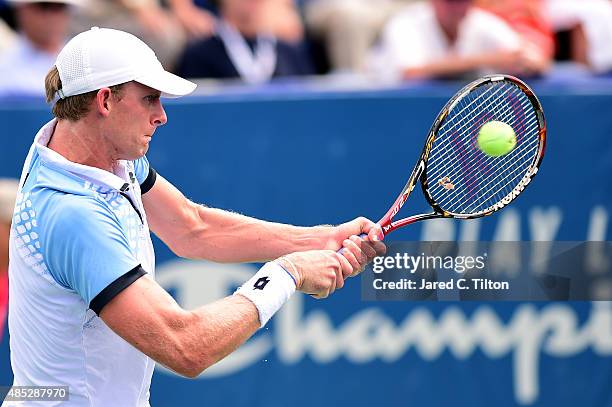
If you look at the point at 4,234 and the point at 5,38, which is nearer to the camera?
the point at 4,234

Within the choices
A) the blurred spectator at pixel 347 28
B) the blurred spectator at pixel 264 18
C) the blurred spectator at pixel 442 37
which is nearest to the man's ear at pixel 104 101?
the blurred spectator at pixel 442 37

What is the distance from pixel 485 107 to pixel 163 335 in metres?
2.28

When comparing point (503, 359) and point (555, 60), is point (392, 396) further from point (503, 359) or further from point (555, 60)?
point (555, 60)

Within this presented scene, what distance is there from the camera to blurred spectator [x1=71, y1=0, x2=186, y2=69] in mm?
6727

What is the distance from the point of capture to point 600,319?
18.8 ft

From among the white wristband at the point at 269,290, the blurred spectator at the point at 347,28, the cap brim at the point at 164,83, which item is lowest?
the white wristband at the point at 269,290

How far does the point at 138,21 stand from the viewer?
6902 millimetres

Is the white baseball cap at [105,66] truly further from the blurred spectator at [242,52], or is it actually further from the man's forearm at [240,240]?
the blurred spectator at [242,52]

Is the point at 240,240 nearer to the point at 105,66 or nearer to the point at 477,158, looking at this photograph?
the point at 105,66

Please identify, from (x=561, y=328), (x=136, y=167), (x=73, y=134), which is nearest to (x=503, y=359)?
(x=561, y=328)

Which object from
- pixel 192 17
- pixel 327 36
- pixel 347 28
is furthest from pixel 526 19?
pixel 192 17

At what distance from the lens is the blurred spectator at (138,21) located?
6.73 metres

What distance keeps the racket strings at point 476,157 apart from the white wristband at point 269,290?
1.08 meters

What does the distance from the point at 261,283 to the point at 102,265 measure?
518 mm
